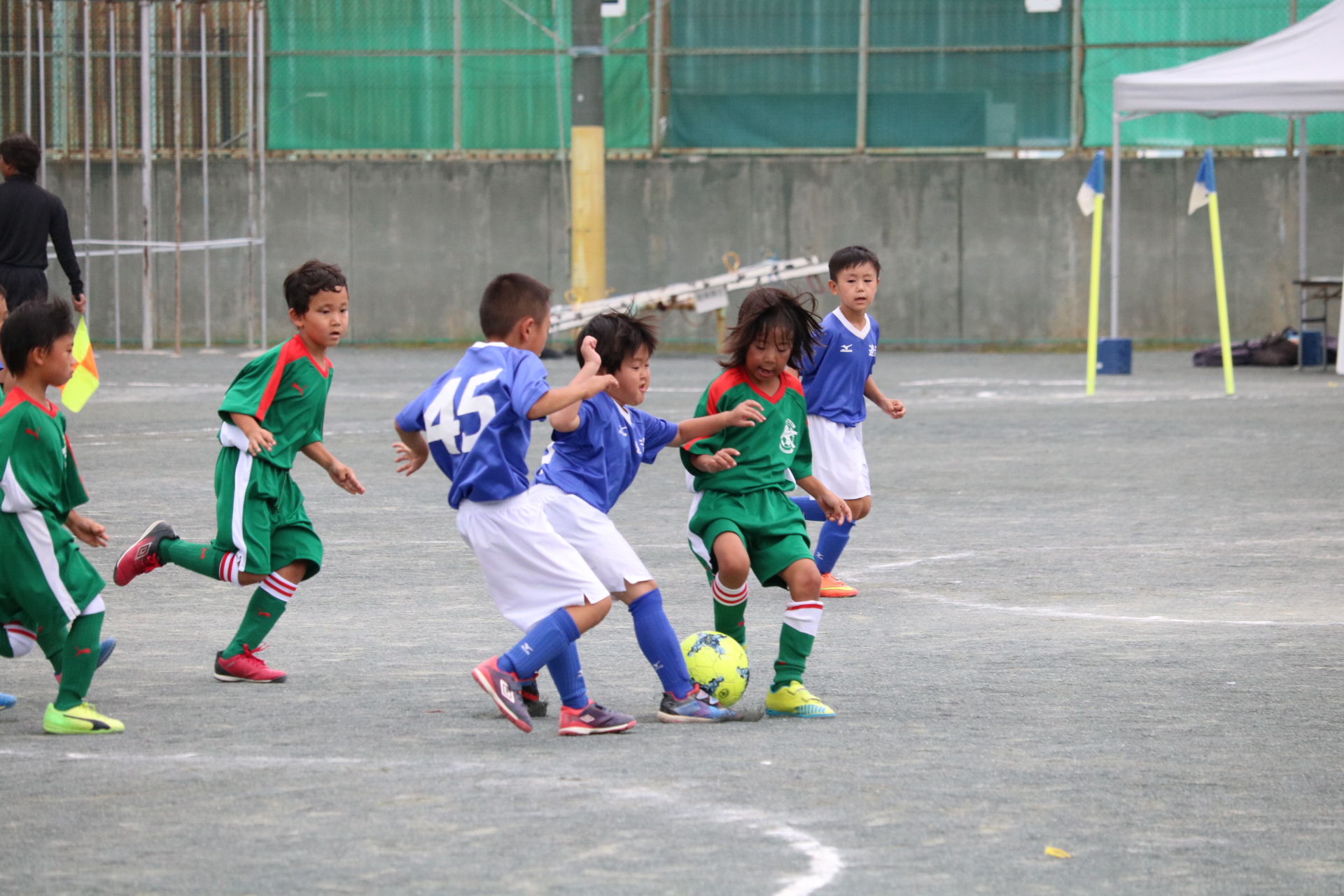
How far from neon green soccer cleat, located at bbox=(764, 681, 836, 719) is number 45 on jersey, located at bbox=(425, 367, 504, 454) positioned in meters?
1.22

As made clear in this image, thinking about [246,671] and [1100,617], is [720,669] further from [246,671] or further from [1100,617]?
[1100,617]

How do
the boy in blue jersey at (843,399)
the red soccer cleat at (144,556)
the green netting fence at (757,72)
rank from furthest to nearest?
the green netting fence at (757,72)
the boy in blue jersey at (843,399)
the red soccer cleat at (144,556)

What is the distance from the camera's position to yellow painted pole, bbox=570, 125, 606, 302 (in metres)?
25.7

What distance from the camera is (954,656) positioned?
6.37 m

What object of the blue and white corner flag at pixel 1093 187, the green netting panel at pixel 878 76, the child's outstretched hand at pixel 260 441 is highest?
the green netting panel at pixel 878 76

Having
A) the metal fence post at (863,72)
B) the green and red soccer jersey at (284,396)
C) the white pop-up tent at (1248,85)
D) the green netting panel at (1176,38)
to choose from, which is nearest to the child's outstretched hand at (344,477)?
the green and red soccer jersey at (284,396)

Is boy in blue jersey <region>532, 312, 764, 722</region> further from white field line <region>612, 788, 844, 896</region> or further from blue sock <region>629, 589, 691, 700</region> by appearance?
white field line <region>612, 788, 844, 896</region>

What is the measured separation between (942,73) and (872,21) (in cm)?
124

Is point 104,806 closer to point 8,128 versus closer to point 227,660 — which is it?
point 227,660

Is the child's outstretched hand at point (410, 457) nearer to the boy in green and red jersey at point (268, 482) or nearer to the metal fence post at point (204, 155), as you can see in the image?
the boy in green and red jersey at point (268, 482)

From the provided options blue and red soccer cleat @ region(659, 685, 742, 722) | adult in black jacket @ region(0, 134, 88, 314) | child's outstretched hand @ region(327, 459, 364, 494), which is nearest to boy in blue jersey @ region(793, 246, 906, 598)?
child's outstretched hand @ region(327, 459, 364, 494)

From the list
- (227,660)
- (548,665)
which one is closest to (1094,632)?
(548,665)

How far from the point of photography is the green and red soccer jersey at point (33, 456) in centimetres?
522

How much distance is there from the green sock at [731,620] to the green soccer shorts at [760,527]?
5.3 inches
